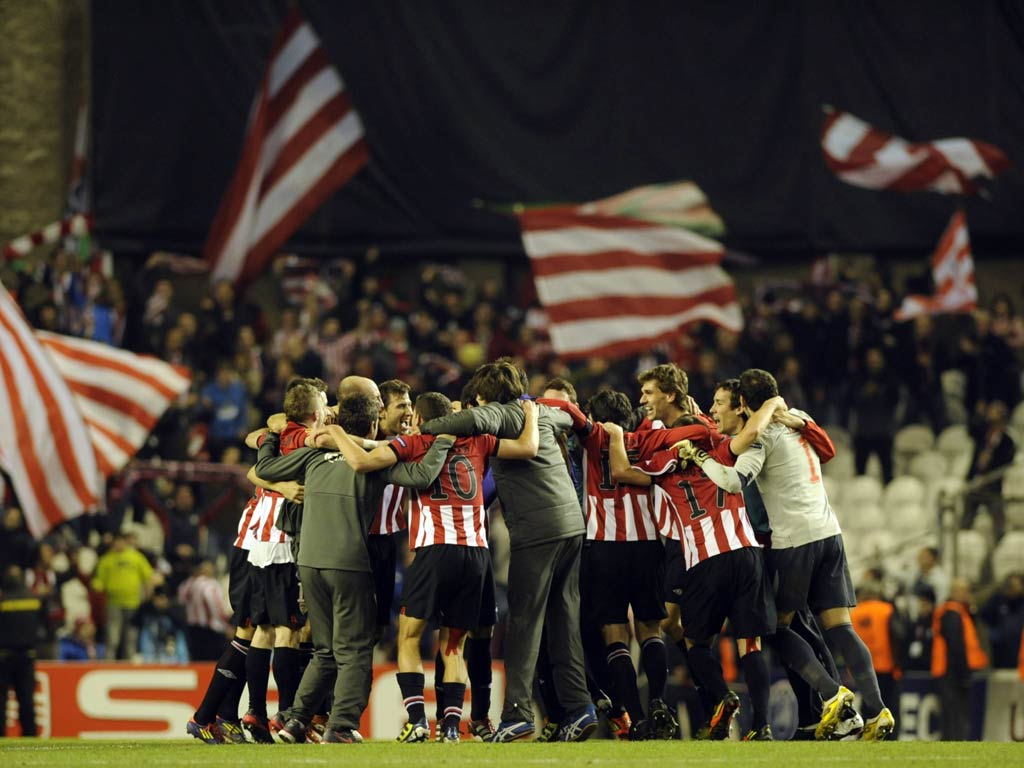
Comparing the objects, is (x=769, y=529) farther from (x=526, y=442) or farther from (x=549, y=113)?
(x=549, y=113)

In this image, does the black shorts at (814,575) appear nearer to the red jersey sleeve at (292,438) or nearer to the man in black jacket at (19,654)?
the red jersey sleeve at (292,438)

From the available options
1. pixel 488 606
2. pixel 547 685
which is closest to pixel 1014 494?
pixel 547 685

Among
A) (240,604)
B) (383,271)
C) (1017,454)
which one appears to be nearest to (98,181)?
(383,271)

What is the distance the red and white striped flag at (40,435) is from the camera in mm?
16438

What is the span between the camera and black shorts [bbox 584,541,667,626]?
11352 millimetres

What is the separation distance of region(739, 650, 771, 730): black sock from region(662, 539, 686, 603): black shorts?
0.61 m

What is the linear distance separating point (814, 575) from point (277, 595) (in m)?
3.19

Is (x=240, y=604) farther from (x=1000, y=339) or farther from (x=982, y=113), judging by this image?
(x=982, y=113)

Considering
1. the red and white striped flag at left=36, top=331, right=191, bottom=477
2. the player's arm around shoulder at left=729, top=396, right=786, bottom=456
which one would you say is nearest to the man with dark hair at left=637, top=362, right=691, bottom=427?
the player's arm around shoulder at left=729, top=396, right=786, bottom=456

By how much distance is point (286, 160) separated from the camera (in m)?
24.6

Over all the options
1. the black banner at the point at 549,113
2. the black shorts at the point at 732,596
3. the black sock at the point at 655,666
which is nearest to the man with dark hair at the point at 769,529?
the black shorts at the point at 732,596

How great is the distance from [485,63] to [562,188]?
2.13 metres

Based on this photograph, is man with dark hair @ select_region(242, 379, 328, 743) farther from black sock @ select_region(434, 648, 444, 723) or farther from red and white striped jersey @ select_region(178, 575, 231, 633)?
red and white striped jersey @ select_region(178, 575, 231, 633)

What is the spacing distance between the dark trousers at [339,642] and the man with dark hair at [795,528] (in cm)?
217
